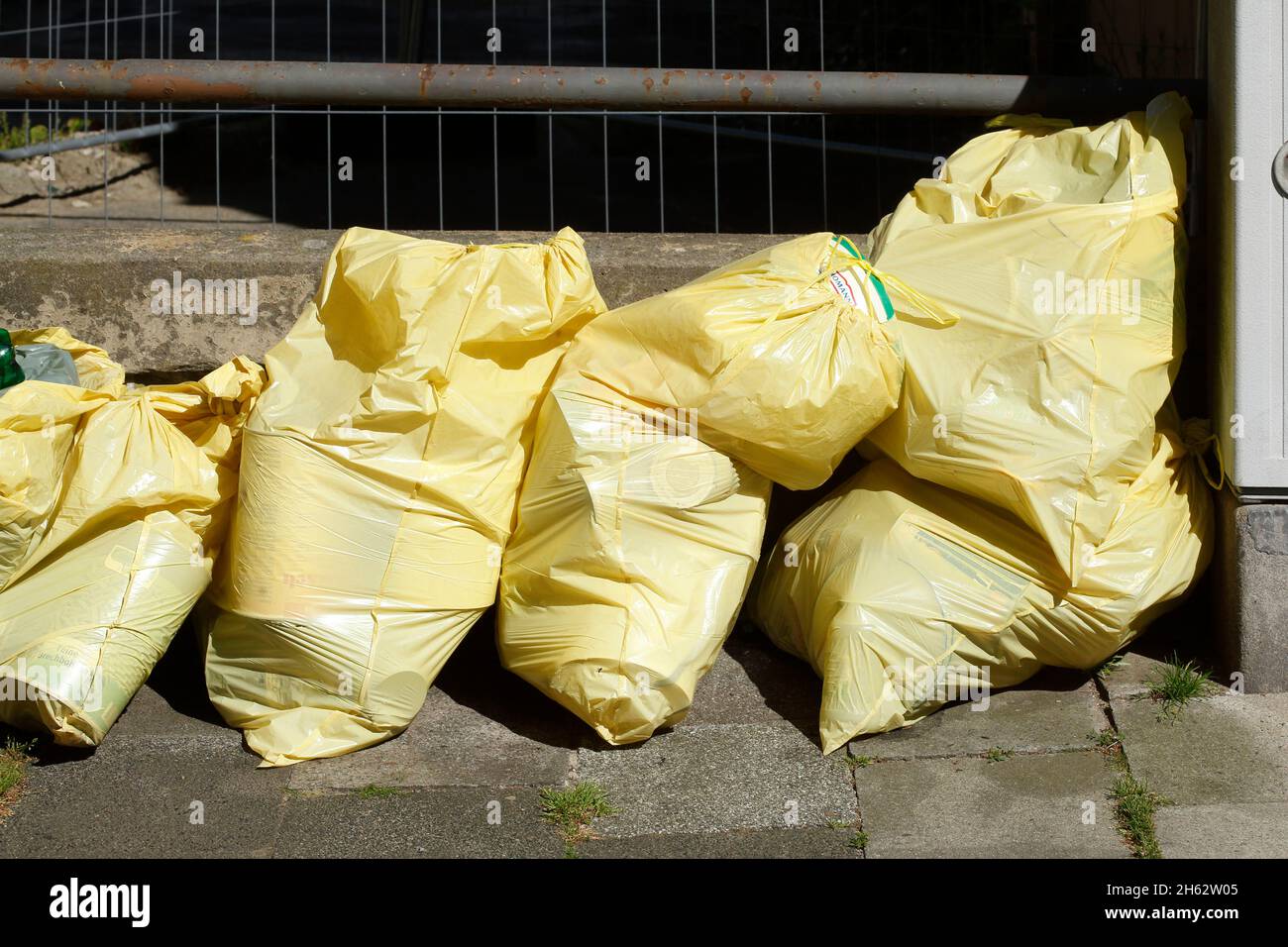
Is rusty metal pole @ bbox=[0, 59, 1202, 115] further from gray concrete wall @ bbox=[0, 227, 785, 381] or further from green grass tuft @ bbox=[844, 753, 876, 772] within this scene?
green grass tuft @ bbox=[844, 753, 876, 772]

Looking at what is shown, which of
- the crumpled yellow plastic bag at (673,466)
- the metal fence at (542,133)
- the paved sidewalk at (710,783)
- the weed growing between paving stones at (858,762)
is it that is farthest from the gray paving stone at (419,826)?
the metal fence at (542,133)

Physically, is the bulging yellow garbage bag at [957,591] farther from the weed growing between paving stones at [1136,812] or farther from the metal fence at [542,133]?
the metal fence at [542,133]

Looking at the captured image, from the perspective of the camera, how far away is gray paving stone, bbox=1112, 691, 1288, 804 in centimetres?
287

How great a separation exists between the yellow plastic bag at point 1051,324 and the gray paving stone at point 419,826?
48.4 inches

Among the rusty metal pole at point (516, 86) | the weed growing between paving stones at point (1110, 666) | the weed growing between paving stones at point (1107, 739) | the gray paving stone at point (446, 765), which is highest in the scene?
the rusty metal pole at point (516, 86)

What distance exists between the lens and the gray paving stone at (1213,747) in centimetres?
287

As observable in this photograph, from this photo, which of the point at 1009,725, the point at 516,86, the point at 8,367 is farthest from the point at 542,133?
the point at 1009,725

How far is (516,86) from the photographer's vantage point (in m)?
3.72

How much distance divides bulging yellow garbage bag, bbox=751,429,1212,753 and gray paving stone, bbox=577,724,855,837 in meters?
0.11

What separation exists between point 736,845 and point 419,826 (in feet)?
2.21

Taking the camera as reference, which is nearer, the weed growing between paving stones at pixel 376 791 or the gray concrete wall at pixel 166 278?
the weed growing between paving stones at pixel 376 791

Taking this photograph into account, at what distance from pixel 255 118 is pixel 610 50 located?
208cm

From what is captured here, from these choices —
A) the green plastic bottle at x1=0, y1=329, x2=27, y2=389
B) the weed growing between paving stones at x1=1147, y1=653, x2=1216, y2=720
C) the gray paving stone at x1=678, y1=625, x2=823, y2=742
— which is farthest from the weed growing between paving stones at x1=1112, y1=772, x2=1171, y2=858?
the green plastic bottle at x1=0, y1=329, x2=27, y2=389

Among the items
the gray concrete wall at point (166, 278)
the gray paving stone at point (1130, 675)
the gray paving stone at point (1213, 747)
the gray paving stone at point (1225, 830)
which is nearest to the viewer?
the gray paving stone at point (1225, 830)
